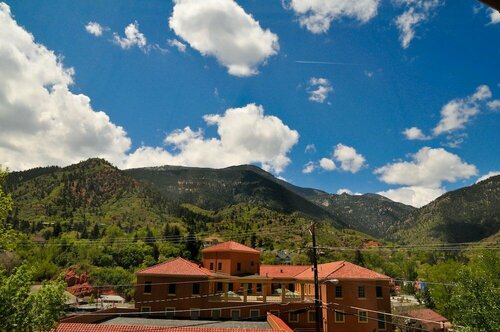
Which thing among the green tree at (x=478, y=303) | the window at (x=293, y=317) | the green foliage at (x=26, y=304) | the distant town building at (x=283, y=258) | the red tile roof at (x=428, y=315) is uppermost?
the distant town building at (x=283, y=258)

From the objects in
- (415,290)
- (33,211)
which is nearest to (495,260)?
(415,290)

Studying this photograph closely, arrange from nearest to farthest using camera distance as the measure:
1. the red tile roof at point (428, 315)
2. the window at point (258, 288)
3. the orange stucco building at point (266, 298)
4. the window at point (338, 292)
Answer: the orange stucco building at point (266, 298) < the window at point (338, 292) < the window at point (258, 288) < the red tile roof at point (428, 315)

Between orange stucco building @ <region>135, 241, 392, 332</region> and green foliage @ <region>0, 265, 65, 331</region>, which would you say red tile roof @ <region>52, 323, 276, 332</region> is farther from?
green foliage @ <region>0, 265, 65, 331</region>

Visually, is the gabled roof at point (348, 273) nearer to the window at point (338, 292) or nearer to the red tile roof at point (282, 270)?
the window at point (338, 292)

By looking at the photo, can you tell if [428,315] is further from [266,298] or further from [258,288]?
[266,298]

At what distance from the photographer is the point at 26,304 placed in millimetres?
16500

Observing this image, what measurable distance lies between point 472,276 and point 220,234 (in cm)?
13640

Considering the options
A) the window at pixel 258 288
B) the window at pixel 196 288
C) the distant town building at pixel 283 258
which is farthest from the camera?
the distant town building at pixel 283 258

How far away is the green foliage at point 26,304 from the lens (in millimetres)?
15711

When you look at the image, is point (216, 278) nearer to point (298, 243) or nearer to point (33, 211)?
point (298, 243)

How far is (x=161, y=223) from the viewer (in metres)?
187

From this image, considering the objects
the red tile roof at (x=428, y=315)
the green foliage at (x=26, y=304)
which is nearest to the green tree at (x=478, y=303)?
the red tile roof at (x=428, y=315)

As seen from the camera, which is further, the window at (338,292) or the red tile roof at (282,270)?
the red tile roof at (282,270)

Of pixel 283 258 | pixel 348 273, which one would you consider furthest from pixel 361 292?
pixel 283 258
